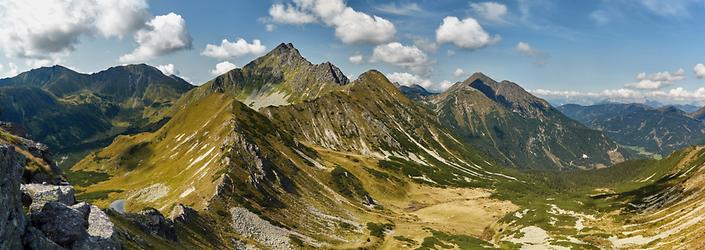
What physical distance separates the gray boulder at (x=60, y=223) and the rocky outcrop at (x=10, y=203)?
3.53 meters

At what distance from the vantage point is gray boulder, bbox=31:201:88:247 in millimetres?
35312

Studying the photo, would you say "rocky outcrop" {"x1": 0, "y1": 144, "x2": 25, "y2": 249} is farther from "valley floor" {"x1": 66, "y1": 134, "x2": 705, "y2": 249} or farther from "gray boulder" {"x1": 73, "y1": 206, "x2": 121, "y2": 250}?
"valley floor" {"x1": 66, "y1": 134, "x2": 705, "y2": 249}

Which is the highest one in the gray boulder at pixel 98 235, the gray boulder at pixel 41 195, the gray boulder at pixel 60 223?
A: the gray boulder at pixel 41 195

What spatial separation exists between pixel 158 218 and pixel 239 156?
299ft

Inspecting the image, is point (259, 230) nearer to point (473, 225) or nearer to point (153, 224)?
point (153, 224)

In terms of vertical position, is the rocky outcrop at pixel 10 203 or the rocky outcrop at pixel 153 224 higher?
the rocky outcrop at pixel 10 203

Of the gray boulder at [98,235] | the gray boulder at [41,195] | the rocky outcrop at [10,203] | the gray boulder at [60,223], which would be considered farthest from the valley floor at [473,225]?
the rocky outcrop at [10,203]

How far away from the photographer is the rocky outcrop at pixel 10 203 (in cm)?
2938

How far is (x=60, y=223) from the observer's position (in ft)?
117

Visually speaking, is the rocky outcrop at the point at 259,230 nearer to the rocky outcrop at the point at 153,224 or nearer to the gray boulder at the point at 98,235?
the rocky outcrop at the point at 153,224

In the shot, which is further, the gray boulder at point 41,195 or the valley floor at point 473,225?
the valley floor at point 473,225

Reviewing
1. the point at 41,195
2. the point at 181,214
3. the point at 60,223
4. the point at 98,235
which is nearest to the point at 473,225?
the point at 181,214

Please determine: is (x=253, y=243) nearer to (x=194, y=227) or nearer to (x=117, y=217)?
(x=194, y=227)

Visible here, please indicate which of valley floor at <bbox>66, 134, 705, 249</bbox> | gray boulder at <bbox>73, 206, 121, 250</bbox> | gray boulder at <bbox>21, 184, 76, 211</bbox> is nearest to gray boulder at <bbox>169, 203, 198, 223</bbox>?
valley floor at <bbox>66, 134, 705, 249</bbox>
